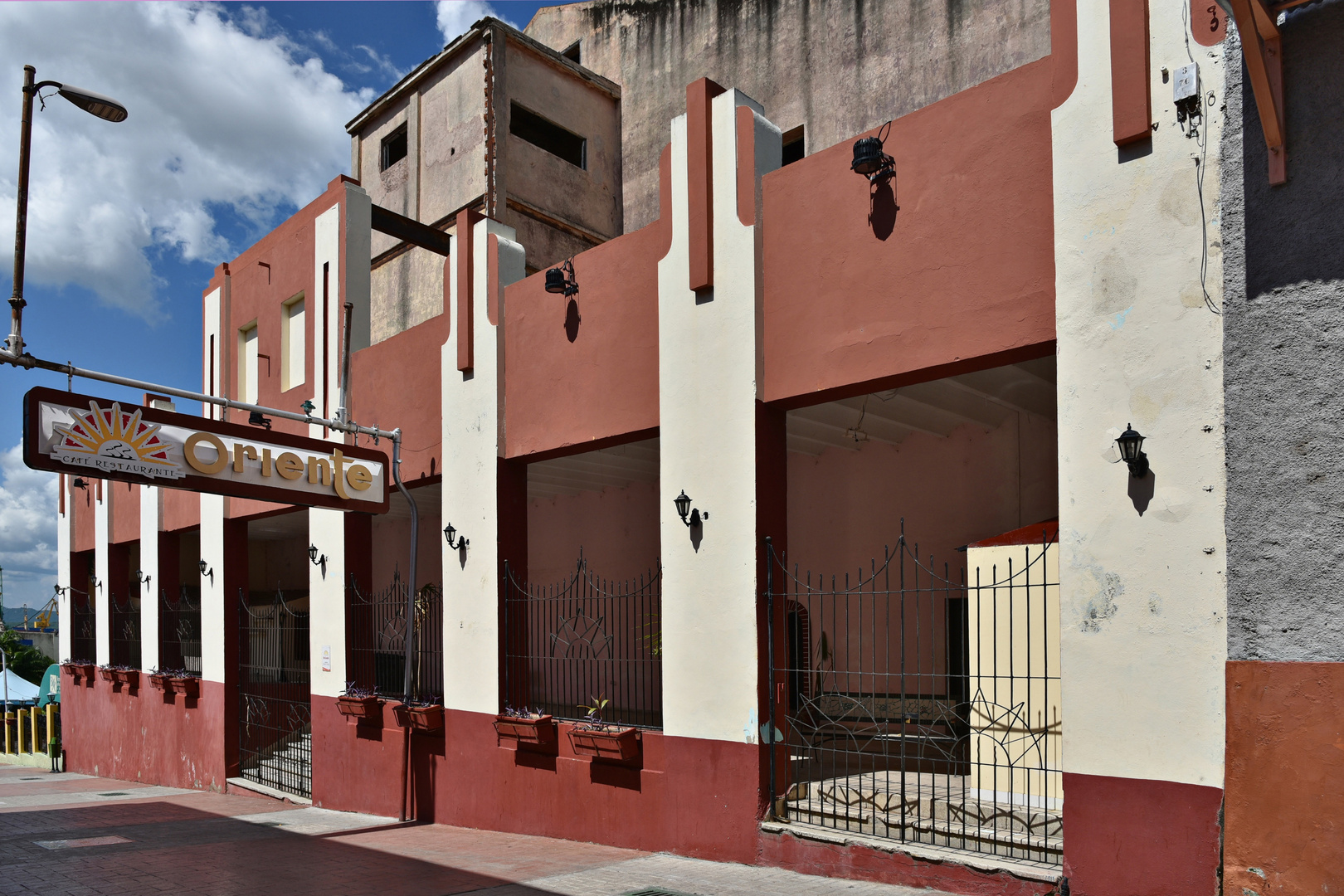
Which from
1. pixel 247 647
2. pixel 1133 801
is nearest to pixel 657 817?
pixel 1133 801

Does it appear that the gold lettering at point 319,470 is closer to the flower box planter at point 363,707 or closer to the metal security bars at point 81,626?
the flower box planter at point 363,707

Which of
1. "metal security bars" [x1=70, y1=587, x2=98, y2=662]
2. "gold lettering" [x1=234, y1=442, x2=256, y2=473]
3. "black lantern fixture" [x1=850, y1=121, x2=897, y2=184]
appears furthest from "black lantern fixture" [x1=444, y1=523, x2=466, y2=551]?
"metal security bars" [x1=70, y1=587, x2=98, y2=662]

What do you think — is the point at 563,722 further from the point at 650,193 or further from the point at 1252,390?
the point at 650,193

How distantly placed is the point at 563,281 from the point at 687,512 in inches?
121

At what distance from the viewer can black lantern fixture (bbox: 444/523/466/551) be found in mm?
11727

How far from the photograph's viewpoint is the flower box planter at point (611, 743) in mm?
9375

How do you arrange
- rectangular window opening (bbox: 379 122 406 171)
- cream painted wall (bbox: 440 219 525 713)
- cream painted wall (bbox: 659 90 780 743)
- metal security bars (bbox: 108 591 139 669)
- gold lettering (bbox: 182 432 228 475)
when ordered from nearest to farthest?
1. cream painted wall (bbox: 659 90 780 743)
2. gold lettering (bbox: 182 432 228 475)
3. cream painted wall (bbox: 440 219 525 713)
4. metal security bars (bbox: 108 591 139 669)
5. rectangular window opening (bbox: 379 122 406 171)

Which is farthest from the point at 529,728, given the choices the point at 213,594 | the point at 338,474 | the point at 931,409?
the point at 213,594

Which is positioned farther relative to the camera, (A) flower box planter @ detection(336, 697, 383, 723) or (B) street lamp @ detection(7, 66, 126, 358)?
(A) flower box planter @ detection(336, 697, 383, 723)

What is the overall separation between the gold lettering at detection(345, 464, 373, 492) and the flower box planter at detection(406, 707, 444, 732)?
269 centimetres

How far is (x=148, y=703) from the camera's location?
18656 mm

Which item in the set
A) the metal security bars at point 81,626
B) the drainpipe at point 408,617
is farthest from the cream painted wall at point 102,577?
the drainpipe at point 408,617

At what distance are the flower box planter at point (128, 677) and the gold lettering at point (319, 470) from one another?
10.5 m

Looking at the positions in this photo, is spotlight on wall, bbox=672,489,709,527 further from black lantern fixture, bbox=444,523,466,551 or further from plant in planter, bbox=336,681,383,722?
plant in planter, bbox=336,681,383,722
